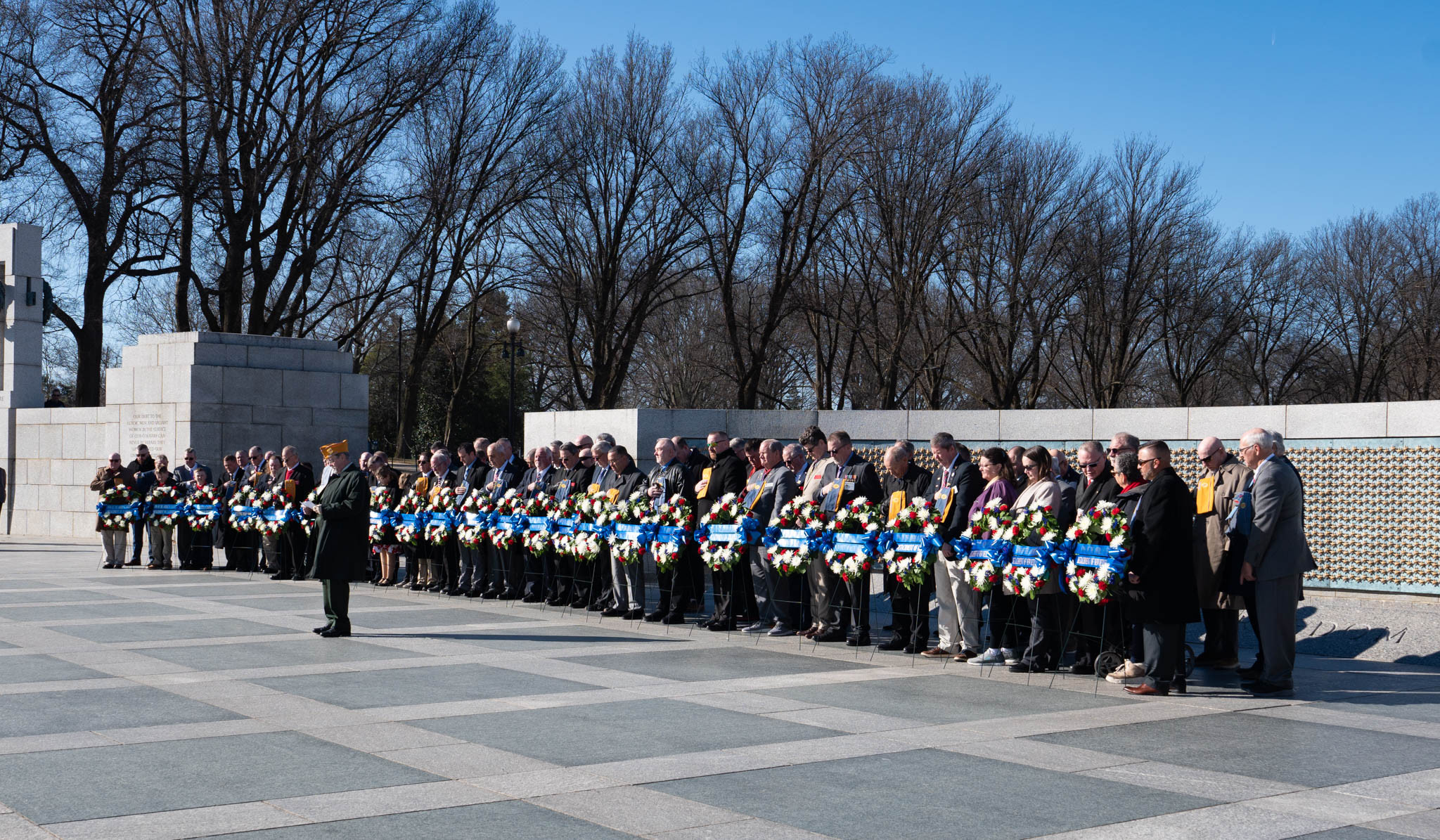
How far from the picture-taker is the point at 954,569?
486 inches

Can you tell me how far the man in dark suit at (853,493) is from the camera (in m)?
13.2

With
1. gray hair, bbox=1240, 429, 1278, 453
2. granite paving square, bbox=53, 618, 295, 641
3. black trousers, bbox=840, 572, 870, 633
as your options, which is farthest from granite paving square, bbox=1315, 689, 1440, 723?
granite paving square, bbox=53, 618, 295, 641

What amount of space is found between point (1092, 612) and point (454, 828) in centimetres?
707

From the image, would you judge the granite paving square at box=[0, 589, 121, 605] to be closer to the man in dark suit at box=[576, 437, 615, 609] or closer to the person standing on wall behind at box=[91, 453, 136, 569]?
the person standing on wall behind at box=[91, 453, 136, 569]

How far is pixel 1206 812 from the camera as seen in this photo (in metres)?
6.55

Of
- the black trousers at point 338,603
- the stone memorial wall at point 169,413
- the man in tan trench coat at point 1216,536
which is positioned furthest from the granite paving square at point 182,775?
the stone memorial wall at point 169,413

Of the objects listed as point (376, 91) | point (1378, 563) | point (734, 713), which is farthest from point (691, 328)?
point (734, 713)

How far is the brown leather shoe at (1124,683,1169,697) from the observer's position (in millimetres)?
10344

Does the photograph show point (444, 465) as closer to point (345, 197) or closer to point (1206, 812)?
point (1206, 812)

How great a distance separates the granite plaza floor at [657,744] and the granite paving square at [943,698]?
0.04 m

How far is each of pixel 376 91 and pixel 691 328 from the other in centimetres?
2610

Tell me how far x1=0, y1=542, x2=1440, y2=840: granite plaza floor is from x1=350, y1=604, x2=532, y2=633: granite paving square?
1.14 meters

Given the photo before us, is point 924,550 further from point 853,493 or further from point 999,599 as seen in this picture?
point 853,493

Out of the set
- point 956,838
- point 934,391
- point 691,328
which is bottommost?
point 956,838
